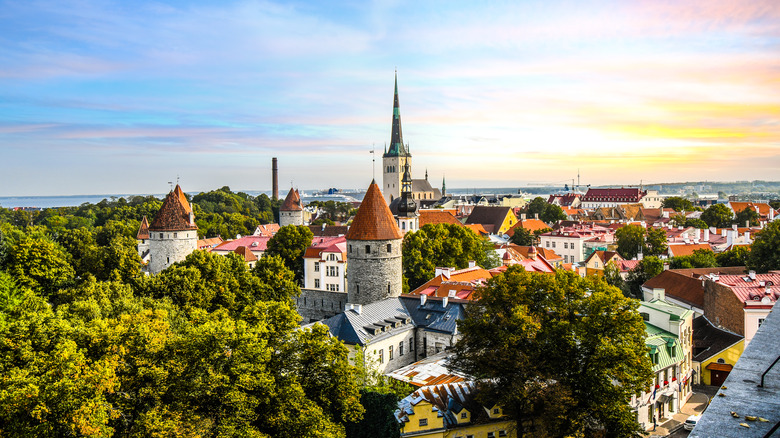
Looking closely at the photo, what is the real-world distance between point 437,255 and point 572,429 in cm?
3088

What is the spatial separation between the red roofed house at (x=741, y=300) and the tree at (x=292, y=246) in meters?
32.1

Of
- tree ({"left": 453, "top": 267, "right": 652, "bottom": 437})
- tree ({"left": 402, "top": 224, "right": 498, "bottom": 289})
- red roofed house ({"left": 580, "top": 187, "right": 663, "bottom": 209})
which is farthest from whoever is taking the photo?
red roofed house ({"left": 580, "top": 187, "right": 663, "bottom": 209})

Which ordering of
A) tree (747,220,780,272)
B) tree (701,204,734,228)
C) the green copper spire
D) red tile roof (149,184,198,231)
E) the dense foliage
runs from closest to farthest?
the dense foliage
tree (747,220,780,272)
red tile roof (149,184,198,231)
tree (701,204,734,228)
the green copper spire

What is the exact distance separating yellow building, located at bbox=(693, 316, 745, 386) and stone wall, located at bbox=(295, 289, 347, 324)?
2279cm

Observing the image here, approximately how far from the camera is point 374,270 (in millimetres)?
37562

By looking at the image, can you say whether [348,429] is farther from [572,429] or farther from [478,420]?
[572,429]

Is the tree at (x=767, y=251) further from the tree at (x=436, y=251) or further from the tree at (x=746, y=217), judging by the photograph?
the tree at (x=746, y=217)

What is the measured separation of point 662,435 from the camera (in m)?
25.5

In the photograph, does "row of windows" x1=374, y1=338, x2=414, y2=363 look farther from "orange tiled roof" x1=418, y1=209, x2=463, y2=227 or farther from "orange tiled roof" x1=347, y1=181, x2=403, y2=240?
"orange tiled roof" x1=418, y1=209, x2=463, y2=227

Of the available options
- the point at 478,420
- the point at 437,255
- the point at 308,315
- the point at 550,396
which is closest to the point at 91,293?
the point at 308,315

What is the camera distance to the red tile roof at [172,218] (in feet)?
154

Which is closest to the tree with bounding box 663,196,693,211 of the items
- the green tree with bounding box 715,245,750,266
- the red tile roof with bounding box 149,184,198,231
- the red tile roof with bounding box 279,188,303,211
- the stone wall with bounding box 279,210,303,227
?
the green tree with bounding box 715,245,750,266

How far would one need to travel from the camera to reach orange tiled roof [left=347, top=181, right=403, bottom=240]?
3753 centimetres

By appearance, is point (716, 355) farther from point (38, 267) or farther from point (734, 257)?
point (38, 267)
